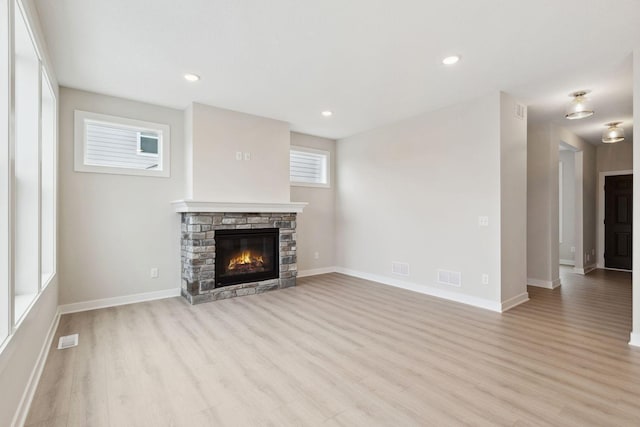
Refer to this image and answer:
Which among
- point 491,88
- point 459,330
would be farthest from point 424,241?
point 491,88

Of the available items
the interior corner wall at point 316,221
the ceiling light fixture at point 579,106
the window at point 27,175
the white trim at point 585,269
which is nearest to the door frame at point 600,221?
the white trim at point 585,269

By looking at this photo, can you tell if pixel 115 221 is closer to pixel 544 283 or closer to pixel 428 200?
pixel 428 200

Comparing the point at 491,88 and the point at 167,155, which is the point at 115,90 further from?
the point at 491,88

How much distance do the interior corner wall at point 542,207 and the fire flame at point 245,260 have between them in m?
4.50

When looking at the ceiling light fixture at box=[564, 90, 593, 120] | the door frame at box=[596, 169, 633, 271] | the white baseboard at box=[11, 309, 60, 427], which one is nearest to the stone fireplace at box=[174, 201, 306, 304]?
the white baseboard at box=[11, 309, 60, 427]

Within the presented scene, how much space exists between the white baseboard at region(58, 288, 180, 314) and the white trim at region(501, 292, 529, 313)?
4401mm

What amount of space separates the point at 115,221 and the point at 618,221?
936 centimetres

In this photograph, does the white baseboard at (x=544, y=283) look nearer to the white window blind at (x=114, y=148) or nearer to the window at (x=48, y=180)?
the white window blind at (x=114, y=148)

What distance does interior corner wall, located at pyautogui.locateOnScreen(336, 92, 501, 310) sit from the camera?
4.09 meters

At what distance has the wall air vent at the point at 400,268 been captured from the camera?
16.8 feet

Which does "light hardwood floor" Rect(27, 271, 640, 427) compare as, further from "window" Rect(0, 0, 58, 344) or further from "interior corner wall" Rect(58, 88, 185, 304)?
"window" Rect(0, 0, 58, 344)

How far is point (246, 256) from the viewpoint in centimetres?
498

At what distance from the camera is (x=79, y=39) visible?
2824 mm

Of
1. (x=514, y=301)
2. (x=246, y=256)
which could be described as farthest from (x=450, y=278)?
(x=246, y=256)
